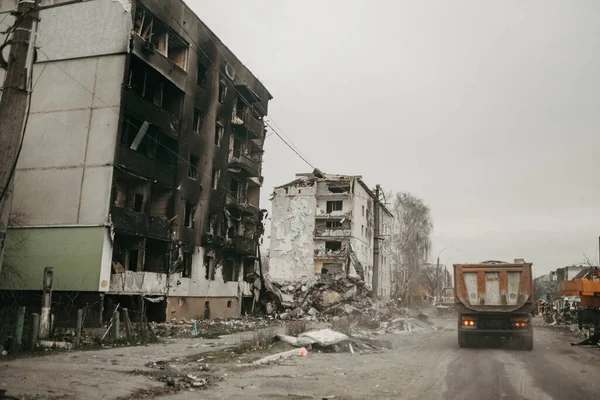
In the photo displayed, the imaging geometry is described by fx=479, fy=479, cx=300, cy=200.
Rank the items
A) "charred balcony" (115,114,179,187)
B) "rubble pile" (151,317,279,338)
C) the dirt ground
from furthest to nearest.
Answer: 1. "charred balcony" (115,114,179,187)
2. "rubble pile" (151,317,279,338)
3. the dirt ground

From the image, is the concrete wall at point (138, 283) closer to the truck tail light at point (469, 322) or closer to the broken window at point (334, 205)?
the truck tail light at point (469, 322)

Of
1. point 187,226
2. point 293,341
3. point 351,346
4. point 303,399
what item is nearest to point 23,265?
point 187,226

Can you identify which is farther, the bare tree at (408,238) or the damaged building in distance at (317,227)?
the bare tree at (408,238)

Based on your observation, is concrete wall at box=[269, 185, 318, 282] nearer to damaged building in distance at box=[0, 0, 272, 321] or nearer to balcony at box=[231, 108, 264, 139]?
balcony at box=[231, 108, 264, 139]

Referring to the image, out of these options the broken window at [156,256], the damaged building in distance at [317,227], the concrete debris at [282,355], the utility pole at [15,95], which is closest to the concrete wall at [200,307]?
the broken window at [156,256]

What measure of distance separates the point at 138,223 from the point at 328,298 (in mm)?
20175

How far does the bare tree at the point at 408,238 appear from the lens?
5738 cm

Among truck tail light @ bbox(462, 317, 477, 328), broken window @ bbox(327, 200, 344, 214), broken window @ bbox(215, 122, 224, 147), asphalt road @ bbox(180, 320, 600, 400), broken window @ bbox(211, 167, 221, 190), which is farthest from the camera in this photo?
broken window @ bbox(327, 200, 344, 214)

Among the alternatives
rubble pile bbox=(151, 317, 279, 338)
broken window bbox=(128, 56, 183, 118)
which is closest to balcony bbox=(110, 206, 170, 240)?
rubble pile bbox=(151, 317, 279, 338)

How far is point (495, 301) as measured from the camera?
16.1m

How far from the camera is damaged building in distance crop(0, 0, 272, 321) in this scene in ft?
74.8

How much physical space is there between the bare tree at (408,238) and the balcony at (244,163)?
24.8 metres

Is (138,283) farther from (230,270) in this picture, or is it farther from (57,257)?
(230,270)

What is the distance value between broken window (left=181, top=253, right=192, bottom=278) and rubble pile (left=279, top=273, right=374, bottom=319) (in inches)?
405
